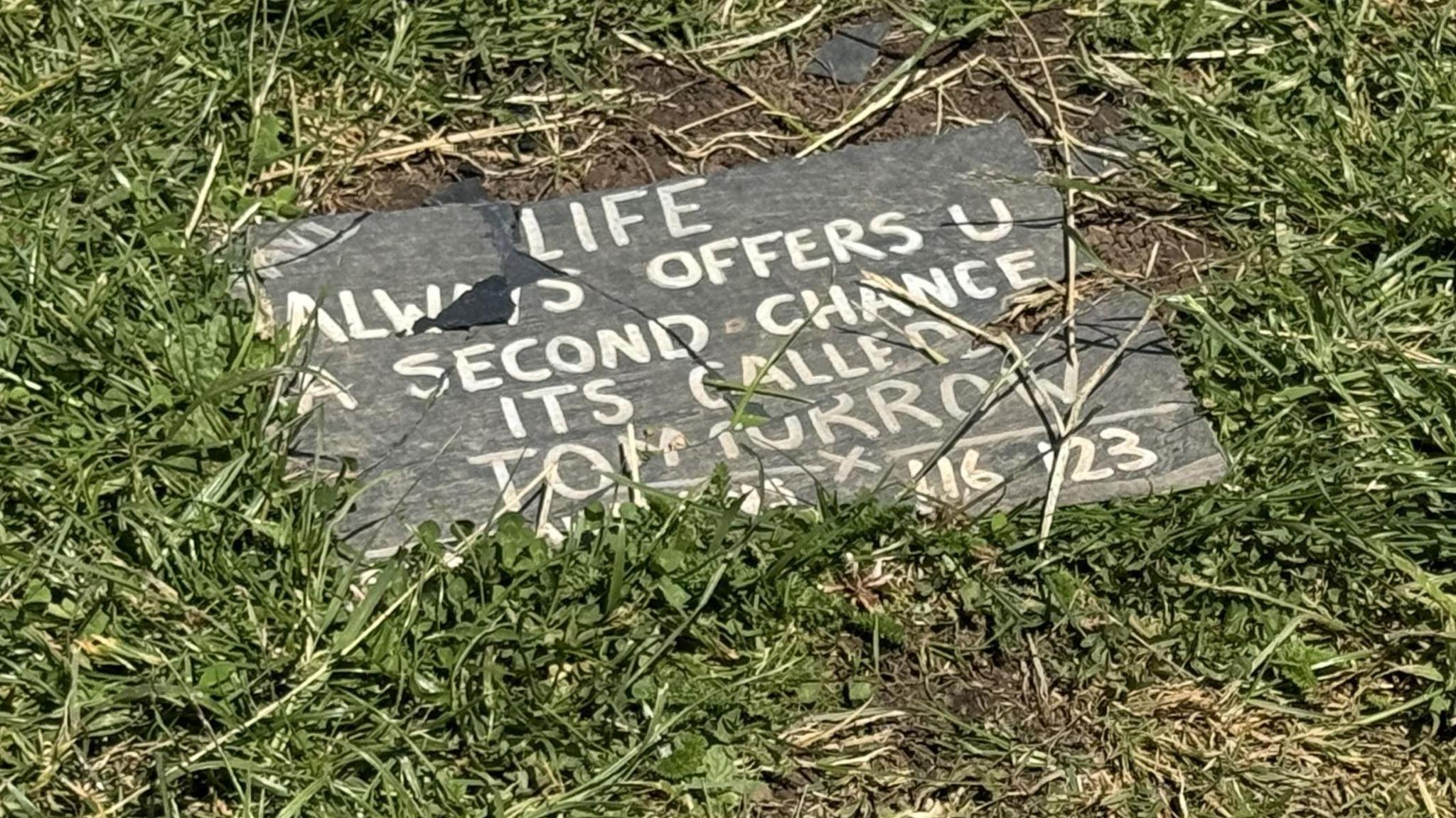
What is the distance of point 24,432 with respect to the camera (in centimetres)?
222

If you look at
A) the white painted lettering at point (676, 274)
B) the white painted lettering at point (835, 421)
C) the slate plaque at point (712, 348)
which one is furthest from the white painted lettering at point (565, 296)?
the white painted lettering at point (835, 421)

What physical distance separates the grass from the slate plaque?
82mm

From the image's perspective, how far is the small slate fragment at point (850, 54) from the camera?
289 cm

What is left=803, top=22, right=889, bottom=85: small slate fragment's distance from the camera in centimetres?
289

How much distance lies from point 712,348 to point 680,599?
0.45 metres

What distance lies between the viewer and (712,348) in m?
2.44

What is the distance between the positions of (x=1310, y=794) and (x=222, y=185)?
180 cm

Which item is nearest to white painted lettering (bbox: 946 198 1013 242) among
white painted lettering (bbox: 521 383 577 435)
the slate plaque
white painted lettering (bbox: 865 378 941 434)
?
the slate plaque

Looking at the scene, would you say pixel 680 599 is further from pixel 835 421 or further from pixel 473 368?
pixel 473 368

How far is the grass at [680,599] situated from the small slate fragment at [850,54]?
698mm

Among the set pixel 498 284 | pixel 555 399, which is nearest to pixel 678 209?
pixel 498 284

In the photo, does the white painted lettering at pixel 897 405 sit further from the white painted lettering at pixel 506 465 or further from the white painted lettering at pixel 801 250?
the white painted lettering at pixel 506 465

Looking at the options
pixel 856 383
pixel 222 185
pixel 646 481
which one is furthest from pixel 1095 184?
pixel 222 185

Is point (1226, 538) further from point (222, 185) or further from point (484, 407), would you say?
point (222, 185)
